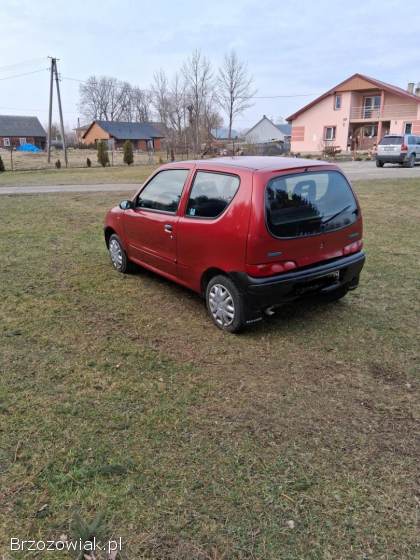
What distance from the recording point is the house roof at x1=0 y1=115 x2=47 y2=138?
76.8 meters

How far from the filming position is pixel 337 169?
4.26 metres

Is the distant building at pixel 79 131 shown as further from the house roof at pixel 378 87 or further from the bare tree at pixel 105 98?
the house roof at pixel 378 87

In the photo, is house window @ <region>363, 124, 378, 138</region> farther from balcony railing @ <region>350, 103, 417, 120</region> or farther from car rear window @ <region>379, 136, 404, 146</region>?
car rear window @ <region>379, 136, 404, 146</region>

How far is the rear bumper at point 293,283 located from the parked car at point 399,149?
22.3 metres

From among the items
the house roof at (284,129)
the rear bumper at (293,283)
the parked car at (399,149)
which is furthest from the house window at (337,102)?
the rear bumper at (293,283)

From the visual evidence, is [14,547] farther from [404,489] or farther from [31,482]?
A: [404,489]

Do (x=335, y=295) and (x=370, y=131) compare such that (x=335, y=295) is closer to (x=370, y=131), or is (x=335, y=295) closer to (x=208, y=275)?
(x=208, y=275)

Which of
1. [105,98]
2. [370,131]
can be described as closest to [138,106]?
A: [105,98]

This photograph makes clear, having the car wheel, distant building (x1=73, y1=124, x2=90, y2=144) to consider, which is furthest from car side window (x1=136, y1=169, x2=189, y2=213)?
distant building (x1=73, y1=124, x2=90, y2=144)

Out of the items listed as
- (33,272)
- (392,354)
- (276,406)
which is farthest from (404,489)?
(33,272)

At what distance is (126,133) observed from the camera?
242ft

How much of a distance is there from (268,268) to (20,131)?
86.1 metres

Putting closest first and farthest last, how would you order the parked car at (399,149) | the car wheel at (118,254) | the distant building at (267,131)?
the car wheel at (118,254) → the parked car at (399,149) → the distant building at (267,131)

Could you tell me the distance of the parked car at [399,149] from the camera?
23.4 m
